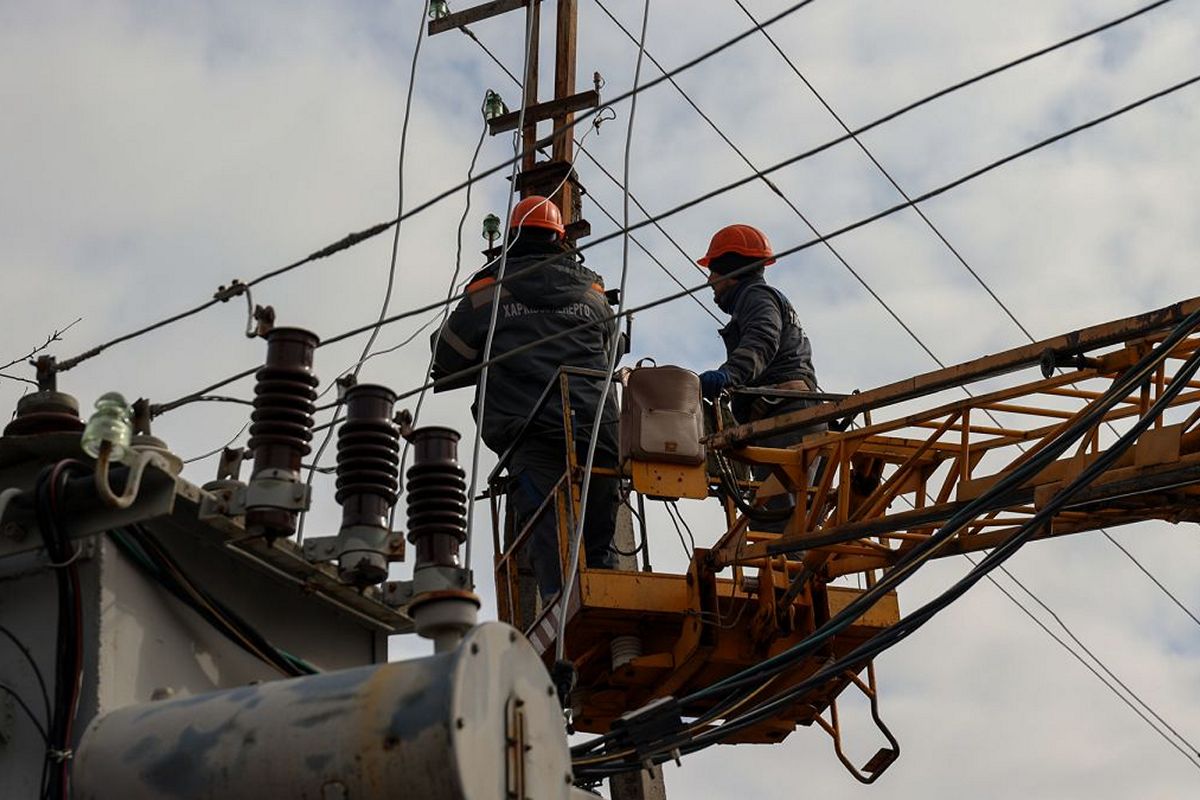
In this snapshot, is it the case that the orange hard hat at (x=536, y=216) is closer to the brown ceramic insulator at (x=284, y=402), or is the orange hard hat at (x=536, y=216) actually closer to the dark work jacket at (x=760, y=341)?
the dark work jacket at (x=760, y=341)

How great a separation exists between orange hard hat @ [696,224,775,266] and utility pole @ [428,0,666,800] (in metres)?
1.33

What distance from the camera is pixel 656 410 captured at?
1039 cm

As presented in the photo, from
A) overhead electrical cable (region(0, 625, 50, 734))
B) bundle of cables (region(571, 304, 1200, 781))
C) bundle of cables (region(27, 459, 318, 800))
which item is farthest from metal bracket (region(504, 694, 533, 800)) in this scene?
bundle of cables (region(571, 304, 1200, 781))

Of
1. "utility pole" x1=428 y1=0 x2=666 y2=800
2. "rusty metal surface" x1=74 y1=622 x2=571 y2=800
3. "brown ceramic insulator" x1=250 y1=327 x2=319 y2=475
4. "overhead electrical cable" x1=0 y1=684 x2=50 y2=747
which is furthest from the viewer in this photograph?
"utility pole" x1=428 y1=0 x2=666 y2=800

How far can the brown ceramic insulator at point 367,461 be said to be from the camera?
5754mm

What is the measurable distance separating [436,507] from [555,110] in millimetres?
9370

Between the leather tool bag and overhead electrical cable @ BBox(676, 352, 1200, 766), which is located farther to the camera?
the leather tool bag

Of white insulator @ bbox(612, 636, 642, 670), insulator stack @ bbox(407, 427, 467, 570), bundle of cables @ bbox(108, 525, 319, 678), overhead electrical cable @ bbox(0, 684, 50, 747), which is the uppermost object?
white insulator @ bbox(612, 636, 642, 670)

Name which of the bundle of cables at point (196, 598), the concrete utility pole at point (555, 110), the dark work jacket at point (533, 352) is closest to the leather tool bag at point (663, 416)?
the dark work jacket at point (533, 352)

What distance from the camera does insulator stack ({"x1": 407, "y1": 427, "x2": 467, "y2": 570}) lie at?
566 centimetres

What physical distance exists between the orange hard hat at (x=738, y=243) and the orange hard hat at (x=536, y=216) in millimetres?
1071

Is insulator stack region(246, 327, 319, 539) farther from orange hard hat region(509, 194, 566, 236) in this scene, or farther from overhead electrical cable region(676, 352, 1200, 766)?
orange hard hat region(509, 194, 566, 236)

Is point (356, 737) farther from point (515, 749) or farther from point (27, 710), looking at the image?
point (27, 710)

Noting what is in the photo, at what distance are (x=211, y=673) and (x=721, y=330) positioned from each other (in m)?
6.56
